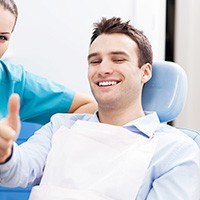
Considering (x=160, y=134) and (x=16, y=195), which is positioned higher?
(x=160, y=134)

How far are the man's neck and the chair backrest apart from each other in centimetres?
11

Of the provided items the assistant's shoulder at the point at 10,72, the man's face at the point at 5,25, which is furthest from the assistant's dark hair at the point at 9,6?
the assistant's shoulder at the point at 10,72

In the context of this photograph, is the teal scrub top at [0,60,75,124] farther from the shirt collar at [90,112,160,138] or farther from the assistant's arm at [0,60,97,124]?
the shirt collar at [90,112,160,138]

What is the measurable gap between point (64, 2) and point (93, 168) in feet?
3.50

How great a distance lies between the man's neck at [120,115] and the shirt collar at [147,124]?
32mm

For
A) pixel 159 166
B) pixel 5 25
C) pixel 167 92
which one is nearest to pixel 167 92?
pixel 167 92

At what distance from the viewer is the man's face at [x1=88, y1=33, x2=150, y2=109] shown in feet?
4.11

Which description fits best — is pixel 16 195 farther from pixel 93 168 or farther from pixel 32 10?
pixel 32 10

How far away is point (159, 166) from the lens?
1.13 m

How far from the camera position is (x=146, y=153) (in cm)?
115

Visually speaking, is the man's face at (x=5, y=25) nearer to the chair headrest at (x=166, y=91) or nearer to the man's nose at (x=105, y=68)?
the man's nose at (x=105, y=68)

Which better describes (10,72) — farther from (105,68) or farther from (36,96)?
(105,68)

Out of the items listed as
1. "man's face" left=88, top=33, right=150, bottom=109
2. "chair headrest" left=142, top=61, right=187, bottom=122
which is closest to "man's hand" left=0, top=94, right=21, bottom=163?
"man's face" left=88, top=33, right=150, bottom=109

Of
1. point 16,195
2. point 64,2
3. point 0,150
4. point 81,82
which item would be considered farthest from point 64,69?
point 0,150
